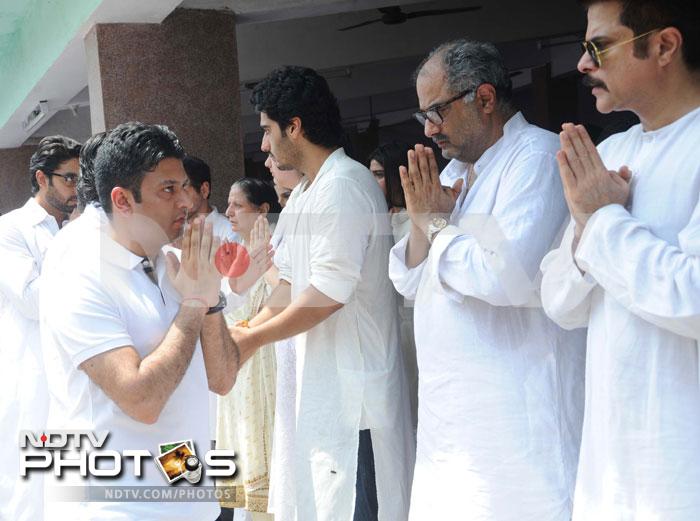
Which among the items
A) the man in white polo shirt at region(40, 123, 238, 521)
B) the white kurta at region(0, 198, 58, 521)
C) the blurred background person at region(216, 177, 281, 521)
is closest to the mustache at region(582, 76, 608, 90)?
the man in white polo shirt at region(40, 123, 238, 521)

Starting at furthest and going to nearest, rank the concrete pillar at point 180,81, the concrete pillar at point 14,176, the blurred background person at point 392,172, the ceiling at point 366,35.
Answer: the concrete pillar at point 14,176 → the ceiling at point 366,35 → the concrete pillar at point 180,81 → the blurred background person at point 392,172

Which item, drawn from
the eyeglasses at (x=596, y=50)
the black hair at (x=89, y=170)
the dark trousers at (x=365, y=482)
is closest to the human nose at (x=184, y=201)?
the black hair at (x=89, y=170)

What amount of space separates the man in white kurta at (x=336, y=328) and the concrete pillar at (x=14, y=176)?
850cm

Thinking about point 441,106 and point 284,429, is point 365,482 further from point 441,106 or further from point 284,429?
point 441,106

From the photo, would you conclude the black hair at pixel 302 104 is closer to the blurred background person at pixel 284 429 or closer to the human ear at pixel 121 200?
the blurred background person at pixel 284 429

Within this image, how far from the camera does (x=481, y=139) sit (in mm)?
3066

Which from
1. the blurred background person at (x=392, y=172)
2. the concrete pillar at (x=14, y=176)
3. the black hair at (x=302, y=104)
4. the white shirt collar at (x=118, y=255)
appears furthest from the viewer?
the concrete pillar at (x=14, y=176)

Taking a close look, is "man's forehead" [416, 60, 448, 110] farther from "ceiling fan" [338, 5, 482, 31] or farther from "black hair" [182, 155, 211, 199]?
"ceiling fan" [338, 5, 482, 31]

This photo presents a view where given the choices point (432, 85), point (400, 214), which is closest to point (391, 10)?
point (400, 214)

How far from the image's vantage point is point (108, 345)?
7.85 feet

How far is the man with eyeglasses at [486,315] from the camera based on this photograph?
9.21 ft

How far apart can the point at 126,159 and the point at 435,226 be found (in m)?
0.89

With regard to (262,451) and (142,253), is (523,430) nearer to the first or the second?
(142,253)

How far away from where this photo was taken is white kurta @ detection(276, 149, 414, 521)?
11.5 feet
